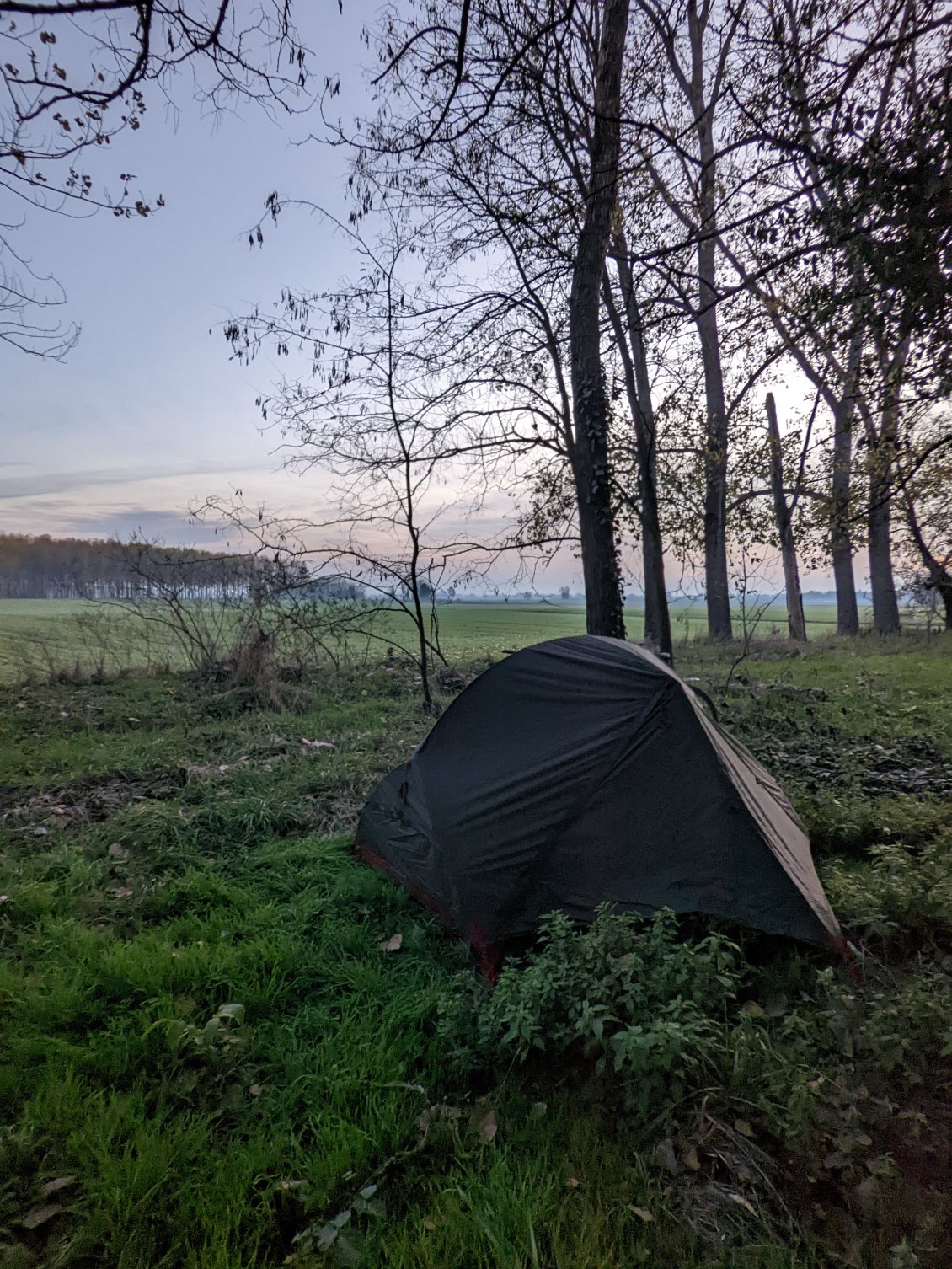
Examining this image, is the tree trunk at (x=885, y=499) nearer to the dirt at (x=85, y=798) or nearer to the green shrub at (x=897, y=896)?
the green shrub at (x=897, y=896)

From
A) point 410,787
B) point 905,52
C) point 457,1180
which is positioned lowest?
point 457,1180

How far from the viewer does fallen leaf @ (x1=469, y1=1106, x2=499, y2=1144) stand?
262 cm

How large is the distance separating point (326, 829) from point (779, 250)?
630cm

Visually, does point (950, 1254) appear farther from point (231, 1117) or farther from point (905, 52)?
point (905, 52)

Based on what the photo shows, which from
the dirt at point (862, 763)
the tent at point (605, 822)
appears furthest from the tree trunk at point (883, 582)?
the tent at point (605, 822)

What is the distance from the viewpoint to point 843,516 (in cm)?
856

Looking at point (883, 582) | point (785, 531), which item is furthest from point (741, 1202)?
point (883, 582)

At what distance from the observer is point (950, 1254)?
1964mm

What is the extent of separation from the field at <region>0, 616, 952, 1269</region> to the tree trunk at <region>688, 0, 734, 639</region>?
7451mm

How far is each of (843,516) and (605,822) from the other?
6998 millimetres

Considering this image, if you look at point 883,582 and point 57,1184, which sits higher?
point 883,582

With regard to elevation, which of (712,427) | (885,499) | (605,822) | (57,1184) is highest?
(712,427)

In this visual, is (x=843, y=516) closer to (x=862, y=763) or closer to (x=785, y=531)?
(x=862, y=763)

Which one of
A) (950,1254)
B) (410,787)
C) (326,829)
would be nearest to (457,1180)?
(950,1254)
